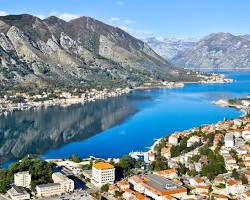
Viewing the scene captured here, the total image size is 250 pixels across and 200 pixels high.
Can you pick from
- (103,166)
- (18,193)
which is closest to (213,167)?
(103,166)

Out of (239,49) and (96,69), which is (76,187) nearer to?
(96,69)

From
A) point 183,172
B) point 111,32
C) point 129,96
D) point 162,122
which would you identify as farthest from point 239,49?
point 183,172

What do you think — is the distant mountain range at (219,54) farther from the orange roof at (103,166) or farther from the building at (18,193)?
the building at (18,193)

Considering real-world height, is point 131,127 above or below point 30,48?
below

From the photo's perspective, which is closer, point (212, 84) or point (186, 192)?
point (186, 192)

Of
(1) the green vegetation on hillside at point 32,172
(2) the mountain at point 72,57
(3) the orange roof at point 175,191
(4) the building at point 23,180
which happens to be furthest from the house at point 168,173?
(2) the mountain at point 72,57

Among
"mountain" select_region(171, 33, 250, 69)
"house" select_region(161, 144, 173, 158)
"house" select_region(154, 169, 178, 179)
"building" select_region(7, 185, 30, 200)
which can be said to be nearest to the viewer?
"building" select_region(7, 185, 30, 200)

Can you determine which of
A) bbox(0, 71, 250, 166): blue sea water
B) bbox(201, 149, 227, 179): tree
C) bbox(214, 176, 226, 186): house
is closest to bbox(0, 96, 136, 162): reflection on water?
bbox(0, 71, 250, 166): blue sea water

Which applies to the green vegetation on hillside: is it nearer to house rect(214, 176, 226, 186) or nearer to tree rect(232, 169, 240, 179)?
house rect(214, 176, 226, 186)
